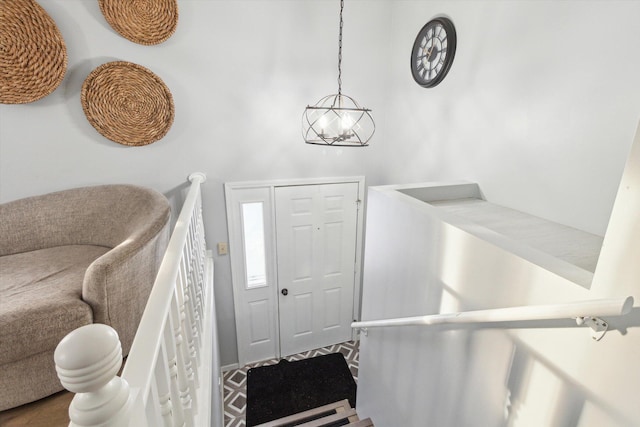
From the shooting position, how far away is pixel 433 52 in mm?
2477

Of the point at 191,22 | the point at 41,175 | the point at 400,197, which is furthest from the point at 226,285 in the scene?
the point at 191,22

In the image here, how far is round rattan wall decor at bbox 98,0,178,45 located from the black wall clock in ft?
6.35

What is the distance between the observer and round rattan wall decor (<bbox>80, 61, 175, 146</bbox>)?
230 cm

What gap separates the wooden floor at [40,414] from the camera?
4.02ft

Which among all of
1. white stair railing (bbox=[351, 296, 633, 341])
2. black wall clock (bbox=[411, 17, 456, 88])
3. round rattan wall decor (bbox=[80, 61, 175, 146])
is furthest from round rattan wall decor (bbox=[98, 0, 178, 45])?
white stair railing (bbox=[351, 296, 633, 341])

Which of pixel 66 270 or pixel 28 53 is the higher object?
pixel 28 53

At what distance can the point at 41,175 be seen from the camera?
2365 millimetres

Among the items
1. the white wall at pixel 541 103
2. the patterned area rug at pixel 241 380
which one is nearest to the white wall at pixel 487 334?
the white wall at pixel 541 103

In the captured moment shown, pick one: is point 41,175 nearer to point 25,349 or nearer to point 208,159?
point 208,159

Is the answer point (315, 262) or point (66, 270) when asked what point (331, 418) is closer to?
point (315, 262)

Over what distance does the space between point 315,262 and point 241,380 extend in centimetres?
143

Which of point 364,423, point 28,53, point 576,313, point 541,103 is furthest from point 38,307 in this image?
point 541,103

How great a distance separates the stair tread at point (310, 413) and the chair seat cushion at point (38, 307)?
6.01ft

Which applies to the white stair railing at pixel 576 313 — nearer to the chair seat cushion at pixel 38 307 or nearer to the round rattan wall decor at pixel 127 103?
the chair seat cushion at pixel 38 307
